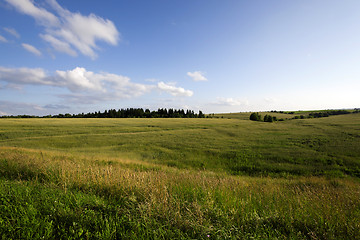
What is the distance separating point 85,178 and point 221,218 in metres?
4.45

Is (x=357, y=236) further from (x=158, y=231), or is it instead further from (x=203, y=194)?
(x=158, y=231)

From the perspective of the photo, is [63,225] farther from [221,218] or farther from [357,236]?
[357,236]

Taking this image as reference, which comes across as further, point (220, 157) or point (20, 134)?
point (20, 134)

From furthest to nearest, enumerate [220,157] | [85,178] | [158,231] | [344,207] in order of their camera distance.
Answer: [220,157], [85,178], [344,207], [158,231]

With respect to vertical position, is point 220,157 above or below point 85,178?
below

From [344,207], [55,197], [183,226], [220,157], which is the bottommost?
[220,157]

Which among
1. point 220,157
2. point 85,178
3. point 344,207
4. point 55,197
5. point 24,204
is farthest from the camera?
point 220,157

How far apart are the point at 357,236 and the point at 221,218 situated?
8.71 feet

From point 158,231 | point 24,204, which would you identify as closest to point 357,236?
point 158,231

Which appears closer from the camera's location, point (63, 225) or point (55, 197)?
point (63, 225)

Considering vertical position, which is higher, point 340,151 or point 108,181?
point 108,181

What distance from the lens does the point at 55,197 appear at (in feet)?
12.9

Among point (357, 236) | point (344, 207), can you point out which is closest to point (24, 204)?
point (357, 236)

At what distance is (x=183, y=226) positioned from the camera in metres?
3.19
